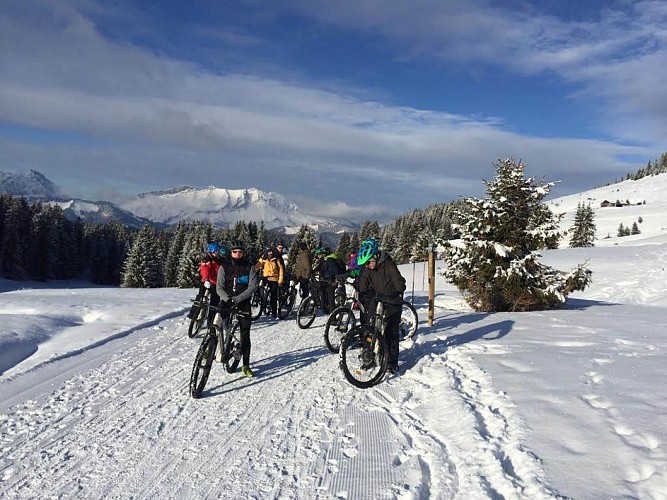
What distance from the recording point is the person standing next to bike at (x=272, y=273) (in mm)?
13031

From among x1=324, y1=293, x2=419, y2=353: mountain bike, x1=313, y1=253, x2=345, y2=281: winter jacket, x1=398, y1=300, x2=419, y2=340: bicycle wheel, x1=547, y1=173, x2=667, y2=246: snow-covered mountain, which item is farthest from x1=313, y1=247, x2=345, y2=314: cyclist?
x1=547, y1=173, x2=667, y2=246: snow-covered mountain

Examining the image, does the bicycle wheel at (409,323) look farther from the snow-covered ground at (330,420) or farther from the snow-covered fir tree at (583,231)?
the snow-covered fir tree at (583,231)

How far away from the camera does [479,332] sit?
10.9 metres

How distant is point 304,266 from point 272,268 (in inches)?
37.3

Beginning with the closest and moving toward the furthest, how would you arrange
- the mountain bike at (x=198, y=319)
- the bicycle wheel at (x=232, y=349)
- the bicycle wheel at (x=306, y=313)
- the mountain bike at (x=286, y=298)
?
the bicycle wheel at (x=232, y=349) < the mountain bike at (x=198, y=319) < the bicycle wheel at (x=306, y=313) < the mountain bike at (x=286, y=298)

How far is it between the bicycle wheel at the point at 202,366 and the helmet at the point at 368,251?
273 cm

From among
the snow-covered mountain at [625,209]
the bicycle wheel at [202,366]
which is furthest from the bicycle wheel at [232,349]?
the snow-covered mountain at [625,209]

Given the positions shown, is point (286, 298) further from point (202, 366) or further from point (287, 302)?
point (202, 366)

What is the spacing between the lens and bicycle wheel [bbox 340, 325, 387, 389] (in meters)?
7.18

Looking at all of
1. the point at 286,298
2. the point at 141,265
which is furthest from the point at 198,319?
the point at 141,265

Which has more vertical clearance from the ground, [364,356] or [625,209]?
[625,209]

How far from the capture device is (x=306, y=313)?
470 inches

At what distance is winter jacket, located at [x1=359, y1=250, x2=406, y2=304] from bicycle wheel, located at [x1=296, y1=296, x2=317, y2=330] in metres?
4.06

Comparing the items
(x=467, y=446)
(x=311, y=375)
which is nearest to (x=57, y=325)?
(x=311, y=375)
